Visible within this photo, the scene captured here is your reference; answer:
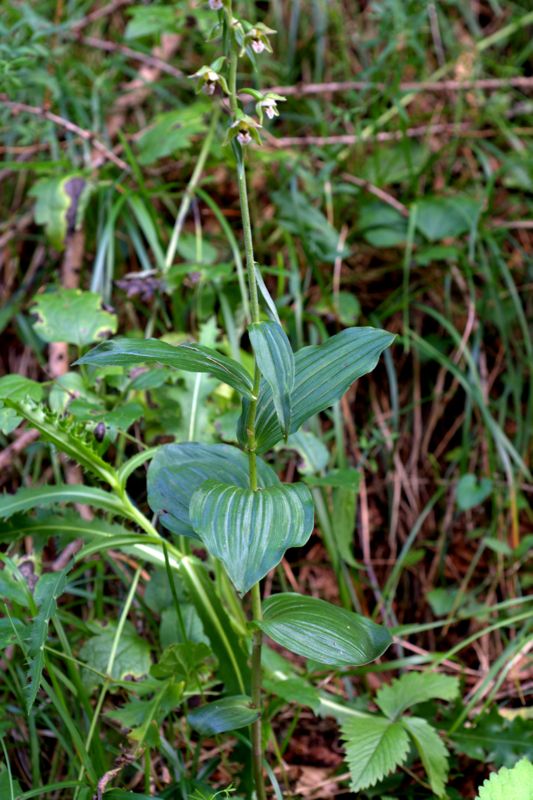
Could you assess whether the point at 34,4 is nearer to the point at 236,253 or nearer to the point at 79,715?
the point at 236,253

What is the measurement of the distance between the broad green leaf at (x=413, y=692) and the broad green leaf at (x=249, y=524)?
0.64m

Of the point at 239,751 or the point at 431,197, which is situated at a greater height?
the point at 431,197

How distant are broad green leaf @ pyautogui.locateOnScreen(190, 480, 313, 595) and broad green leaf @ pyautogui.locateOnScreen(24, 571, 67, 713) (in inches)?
12.1

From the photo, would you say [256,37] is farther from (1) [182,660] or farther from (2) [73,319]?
(1) [182,660]

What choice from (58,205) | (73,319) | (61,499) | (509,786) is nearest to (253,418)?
(61,499)

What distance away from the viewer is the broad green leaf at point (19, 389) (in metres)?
1.61

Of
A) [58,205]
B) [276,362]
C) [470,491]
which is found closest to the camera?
[276,362]

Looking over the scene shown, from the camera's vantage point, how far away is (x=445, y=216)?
2.66m

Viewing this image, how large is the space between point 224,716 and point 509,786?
49 cm

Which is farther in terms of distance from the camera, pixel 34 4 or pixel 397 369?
pixel 34 4

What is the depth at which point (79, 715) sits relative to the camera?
167 cm

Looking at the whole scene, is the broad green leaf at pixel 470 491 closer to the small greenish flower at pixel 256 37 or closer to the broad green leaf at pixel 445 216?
the broad green leaf at pixel 445 216

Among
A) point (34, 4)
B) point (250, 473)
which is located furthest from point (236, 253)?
point (34, 4)

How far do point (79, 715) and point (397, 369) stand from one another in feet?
5.06
